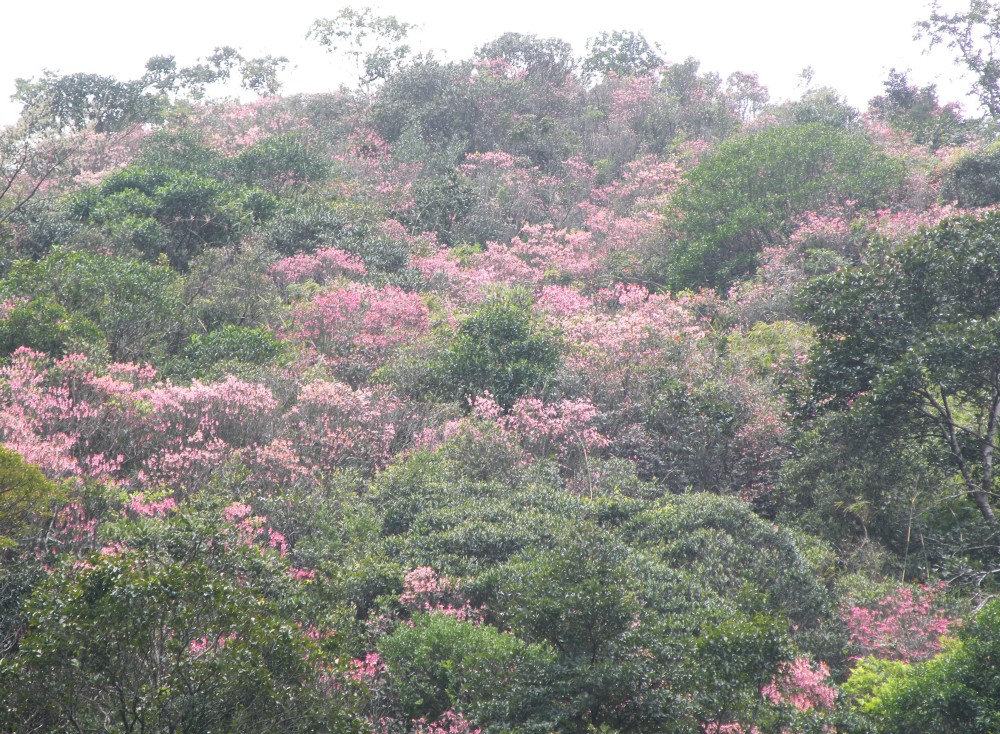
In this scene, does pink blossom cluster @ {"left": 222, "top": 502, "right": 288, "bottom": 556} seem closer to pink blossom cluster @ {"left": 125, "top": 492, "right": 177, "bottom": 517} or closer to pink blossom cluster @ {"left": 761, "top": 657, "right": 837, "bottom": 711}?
pink blossom cluster @ {"left": 125, "top": 492, "right": 177, "bottom": 517}

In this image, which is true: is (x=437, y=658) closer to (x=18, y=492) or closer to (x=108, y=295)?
(x=18, y=492)

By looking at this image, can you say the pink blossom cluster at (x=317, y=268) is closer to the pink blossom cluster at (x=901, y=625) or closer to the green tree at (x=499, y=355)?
the green tree at (x=499, y=355)

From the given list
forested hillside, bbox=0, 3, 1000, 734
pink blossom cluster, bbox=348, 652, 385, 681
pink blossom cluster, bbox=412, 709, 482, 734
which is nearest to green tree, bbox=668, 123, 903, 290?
forested hillside, bbox=0, 3, 1000, 734

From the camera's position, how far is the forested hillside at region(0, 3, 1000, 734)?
9.53 metres

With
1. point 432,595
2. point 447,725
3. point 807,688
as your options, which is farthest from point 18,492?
point 807,688

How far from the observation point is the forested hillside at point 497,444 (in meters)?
9.53

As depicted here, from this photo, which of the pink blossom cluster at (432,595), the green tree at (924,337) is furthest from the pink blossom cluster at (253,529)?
the green tree at (924,337)

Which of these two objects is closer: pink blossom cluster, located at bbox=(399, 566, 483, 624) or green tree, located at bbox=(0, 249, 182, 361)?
pink blossom cluster, located at bbox=(399, 566, 483, 624)

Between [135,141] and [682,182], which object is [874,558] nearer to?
[682,182]

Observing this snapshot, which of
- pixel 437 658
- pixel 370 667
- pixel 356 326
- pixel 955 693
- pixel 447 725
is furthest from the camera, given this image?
pixel 356 326

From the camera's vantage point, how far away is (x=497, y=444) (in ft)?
58.3

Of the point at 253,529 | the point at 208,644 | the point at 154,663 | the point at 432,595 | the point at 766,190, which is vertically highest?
the point at 766,190

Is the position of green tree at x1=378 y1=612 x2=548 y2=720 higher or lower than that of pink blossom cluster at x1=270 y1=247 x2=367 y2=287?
lower

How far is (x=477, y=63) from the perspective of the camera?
45219 millimetres
